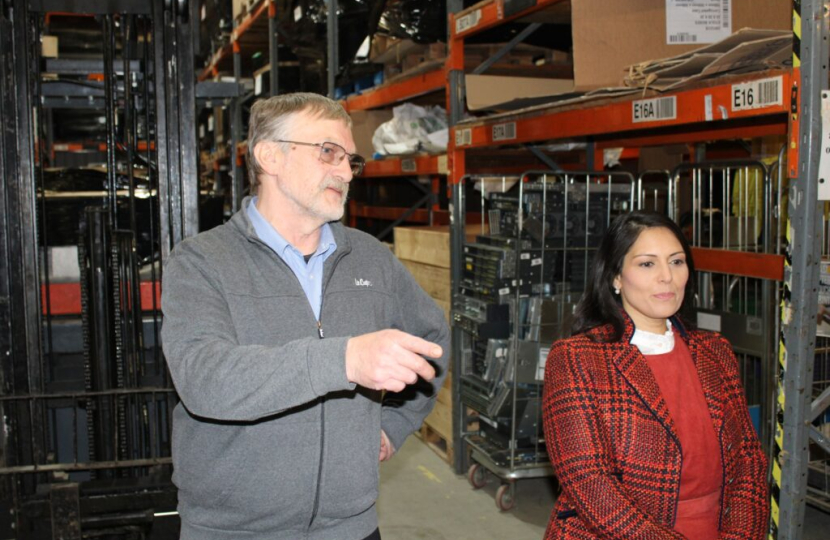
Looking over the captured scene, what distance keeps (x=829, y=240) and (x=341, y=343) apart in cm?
357

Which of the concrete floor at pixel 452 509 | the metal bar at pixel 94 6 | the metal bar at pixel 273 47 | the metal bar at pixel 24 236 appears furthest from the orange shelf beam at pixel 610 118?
the metal bar at pixel 273 47

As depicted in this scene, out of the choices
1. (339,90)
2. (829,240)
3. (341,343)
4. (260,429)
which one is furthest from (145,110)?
(339,90)

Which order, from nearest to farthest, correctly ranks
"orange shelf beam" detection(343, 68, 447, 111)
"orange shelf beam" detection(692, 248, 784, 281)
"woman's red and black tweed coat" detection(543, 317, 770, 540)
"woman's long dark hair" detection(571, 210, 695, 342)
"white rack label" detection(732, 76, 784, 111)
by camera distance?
1. "woman's red and black tweed coat" detection(543, 317, 770, 540)
2. "woman's long dark hair" detection(571, 210, 695, 342)
3. "white rack label" detection(732, 76, 784, 111)
4. "orange shelf beam" detection(692, 248, 784, 281)
5. "orange shelf beam" detection(343, 68, 447, 111)

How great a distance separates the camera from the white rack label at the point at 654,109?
333 centimetres

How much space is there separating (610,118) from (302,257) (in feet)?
6.84

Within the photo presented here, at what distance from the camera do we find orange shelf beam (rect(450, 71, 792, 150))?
3047 mm

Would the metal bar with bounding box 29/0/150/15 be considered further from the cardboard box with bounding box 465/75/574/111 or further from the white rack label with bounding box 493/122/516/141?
the cardboard box with bounding box 465/75/574/111

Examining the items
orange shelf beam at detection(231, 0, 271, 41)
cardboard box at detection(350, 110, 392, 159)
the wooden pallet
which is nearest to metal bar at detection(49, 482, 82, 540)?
the wooden pallet

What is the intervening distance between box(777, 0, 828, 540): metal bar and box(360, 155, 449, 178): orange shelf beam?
2984mm

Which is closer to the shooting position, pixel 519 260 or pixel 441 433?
pixel 519 260

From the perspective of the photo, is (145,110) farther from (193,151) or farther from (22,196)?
(22,196)

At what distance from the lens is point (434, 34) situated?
575 centimetres

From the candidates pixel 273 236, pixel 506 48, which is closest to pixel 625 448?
pixel 273 236

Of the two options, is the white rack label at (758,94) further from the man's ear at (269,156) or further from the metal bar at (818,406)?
the man's ear at (269,156)
